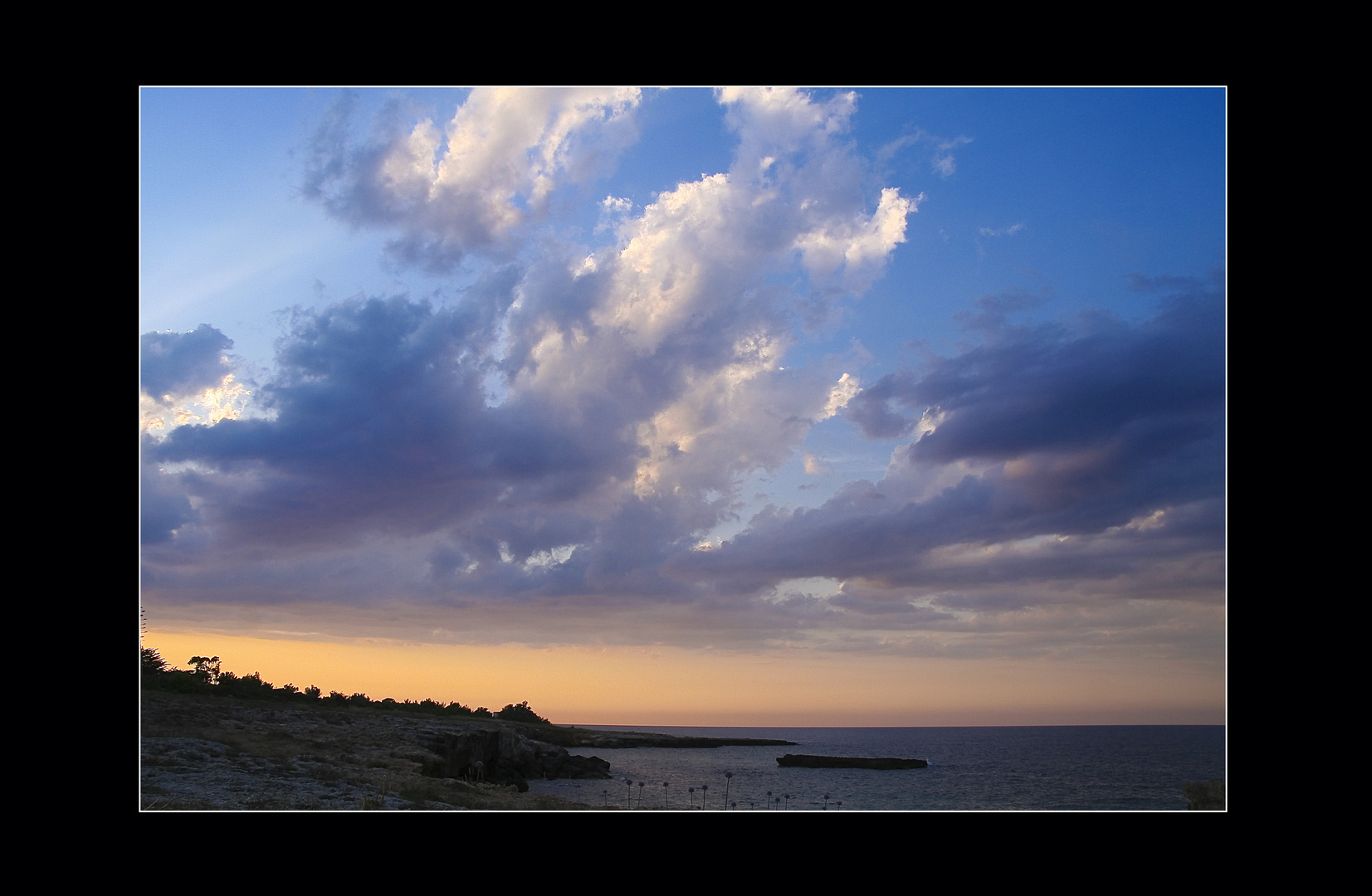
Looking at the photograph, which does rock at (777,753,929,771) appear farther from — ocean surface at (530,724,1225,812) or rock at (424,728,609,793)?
rock at (424,728,609,793)

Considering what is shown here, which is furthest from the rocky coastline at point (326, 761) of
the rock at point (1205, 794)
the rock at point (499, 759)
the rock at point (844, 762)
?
the rock at point (844, 762)

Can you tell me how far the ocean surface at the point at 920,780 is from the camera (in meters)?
33.4

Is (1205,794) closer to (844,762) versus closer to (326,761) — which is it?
(326,761)

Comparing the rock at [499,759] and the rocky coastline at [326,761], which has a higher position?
the rocky coastline at [326,761]

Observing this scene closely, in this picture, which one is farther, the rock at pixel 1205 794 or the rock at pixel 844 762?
the rock at pixel 844 762

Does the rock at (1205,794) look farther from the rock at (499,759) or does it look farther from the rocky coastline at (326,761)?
the rock at (499,759)

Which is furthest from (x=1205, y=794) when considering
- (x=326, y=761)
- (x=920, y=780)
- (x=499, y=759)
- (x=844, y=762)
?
(x=844, y=762)

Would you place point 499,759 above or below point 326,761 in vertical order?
below

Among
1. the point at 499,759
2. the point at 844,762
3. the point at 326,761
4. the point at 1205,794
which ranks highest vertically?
the point at 1205,794

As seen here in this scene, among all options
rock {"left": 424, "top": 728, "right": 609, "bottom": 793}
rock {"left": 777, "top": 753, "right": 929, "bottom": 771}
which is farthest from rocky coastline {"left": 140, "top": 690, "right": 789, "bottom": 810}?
rock {"left": 777, "top": 753, "right": 929, "bottom": 771}

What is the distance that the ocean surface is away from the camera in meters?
33.4

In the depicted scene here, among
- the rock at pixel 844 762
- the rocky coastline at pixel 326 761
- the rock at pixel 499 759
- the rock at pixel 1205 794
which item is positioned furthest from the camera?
the rock at pixel 844 762

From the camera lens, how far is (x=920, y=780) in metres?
50.5
